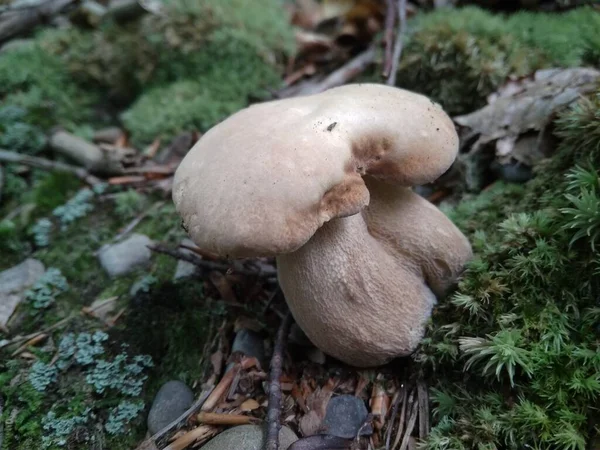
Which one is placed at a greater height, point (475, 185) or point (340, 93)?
point (340, 93)

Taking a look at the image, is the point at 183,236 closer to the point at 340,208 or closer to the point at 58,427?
the point at 58,427

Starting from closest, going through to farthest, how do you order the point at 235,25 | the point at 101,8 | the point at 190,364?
the point at 190,364 → the point at 235,25 → the point at 101,8

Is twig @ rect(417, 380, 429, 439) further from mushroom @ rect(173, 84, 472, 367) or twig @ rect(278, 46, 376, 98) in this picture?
twig @ rect(278, 46, 376, 98)

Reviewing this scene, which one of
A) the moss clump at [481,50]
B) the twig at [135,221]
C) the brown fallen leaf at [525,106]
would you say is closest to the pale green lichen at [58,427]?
the twig at [135,221]

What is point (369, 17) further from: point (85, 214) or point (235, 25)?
point (85, 214)

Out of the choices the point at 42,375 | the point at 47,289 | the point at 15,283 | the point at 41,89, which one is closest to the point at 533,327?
the point at 42,375

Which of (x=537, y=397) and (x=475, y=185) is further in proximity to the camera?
(x=475, y=185)

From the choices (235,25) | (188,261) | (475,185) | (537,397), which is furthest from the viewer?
(235,25)

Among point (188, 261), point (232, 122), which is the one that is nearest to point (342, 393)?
point (188, 261)
